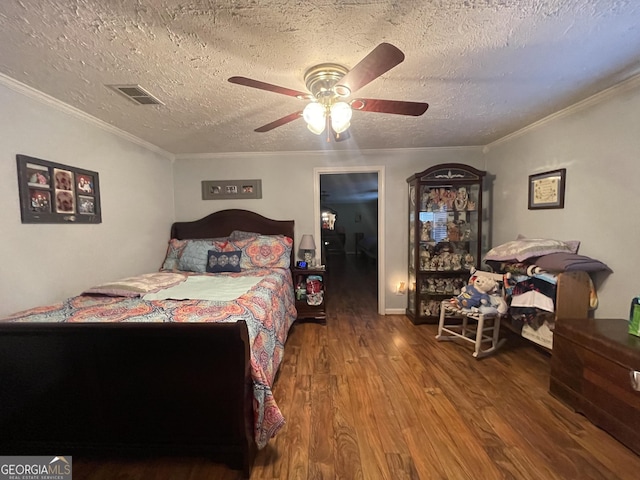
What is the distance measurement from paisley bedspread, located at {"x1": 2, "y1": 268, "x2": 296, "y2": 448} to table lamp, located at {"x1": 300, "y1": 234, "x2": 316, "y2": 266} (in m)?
1.31

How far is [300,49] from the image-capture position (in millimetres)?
1465

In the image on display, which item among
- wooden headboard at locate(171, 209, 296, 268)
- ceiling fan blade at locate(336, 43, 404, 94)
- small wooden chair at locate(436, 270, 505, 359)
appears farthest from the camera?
wooden headboard at locate(171, 209, 296, 268)

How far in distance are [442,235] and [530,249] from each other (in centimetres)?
107

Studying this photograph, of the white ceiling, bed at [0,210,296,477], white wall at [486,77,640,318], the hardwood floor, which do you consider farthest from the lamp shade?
white wall at [486,77,640,318]

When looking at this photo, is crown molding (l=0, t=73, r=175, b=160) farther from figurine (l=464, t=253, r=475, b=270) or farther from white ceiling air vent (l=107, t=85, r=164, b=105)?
figurine (l=464, t=253, r=475, b=270)

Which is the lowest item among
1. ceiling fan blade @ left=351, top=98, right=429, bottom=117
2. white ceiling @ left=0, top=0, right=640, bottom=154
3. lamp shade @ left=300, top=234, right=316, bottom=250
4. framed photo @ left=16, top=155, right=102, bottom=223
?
lamp shade @ left=300, top=234, right=316, bottom=250

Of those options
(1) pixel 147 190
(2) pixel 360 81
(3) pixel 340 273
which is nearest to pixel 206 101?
(2) pixel 360 81

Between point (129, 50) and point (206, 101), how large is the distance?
24.6 inches

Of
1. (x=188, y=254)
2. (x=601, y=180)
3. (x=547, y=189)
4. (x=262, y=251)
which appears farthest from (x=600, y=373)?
(x=188, y=254)

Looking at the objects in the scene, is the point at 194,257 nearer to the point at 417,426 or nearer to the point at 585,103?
the point at 417,426

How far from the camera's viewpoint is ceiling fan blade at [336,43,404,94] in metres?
1.07

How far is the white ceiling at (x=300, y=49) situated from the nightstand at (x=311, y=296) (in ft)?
6.02

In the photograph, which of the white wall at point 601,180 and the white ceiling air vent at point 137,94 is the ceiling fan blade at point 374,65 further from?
the white wall at point 601,180

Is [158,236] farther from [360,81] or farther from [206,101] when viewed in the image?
[360,81]
